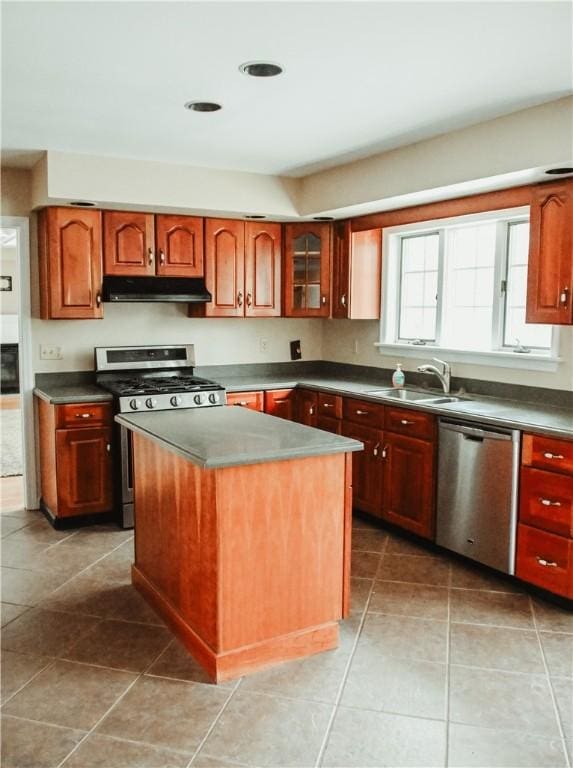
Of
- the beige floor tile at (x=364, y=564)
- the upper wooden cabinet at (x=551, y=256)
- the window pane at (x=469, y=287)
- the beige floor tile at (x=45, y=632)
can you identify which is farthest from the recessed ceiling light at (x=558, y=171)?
the beige floor tile at (x=45, y=632)

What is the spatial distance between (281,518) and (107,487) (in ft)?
7.16

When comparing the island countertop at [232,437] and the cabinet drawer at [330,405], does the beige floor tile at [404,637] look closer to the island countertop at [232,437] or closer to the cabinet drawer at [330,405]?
the island countertop at [232,437]

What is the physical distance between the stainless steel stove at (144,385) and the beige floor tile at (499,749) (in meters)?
2.75

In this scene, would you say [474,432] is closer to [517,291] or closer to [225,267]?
[517,291]

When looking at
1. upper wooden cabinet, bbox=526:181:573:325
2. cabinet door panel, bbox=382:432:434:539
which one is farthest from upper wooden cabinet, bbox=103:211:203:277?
upper wooden cabinet, bbox=526:181:573:325

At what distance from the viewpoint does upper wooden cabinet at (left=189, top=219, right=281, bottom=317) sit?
5.07 meters

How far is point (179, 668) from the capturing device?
2.78 metres

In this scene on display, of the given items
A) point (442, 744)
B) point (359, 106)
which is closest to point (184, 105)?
point (359, 106)

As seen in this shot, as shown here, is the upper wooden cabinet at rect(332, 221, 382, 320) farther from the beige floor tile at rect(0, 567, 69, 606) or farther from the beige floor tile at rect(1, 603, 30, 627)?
the beige floor tile at rect(1, 603, 30, 627)

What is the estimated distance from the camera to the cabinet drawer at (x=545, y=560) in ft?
10.7

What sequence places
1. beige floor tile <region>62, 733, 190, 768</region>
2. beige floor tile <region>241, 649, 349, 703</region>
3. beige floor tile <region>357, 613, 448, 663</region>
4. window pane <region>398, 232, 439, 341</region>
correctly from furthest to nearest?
1. window pane <region>398, 232, 439, 341</region>
2. beige floor tile <region>357, 613, 448, 663</region>
3. beige floor tile <region>241, 649, 349, 703</region>
4. beige floor tile <region>62, 733, 190, 768</region>

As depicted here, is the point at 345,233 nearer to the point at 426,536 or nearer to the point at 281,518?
the point at 426,536

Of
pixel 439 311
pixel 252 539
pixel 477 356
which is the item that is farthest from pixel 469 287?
pixel 252 539

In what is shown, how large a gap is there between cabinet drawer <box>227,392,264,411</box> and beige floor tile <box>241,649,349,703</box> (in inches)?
94.4
